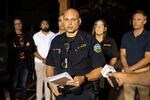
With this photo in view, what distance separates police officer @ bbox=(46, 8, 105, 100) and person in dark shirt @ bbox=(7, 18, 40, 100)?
3.36 m

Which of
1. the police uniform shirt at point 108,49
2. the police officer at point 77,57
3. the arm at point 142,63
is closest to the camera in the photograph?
the police officer at point 77,57

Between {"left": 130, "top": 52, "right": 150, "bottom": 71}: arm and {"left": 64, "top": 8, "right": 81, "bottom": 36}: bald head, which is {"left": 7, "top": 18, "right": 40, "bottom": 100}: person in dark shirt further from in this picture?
{"left": 64, "top": 8, "right": 81, "bottom": 36}: bald head

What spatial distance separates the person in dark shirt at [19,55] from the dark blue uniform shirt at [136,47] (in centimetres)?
210

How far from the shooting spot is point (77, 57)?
487 centimetres

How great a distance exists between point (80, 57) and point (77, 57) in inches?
1.4

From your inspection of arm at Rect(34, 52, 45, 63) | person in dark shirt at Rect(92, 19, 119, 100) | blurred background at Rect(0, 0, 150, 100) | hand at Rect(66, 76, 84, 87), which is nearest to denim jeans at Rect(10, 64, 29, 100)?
arm at Rect(34, 52, 45, 63)

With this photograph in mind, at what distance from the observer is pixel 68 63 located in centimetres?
489

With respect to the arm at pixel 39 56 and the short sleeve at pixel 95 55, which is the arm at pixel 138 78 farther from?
the arm at pixel 39 56

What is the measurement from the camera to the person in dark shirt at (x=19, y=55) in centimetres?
826

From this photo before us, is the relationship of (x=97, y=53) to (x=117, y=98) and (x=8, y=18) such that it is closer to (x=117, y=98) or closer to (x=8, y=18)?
(x=117, y=98)

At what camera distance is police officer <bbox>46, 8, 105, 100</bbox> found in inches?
192

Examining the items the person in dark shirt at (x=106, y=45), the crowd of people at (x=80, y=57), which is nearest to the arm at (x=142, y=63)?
the crowd of people at (x=80, y=57)

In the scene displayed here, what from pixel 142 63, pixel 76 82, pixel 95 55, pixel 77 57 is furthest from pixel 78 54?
pixel 142 63

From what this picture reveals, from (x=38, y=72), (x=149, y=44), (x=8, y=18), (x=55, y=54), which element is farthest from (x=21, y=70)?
(x=8, y=18)
